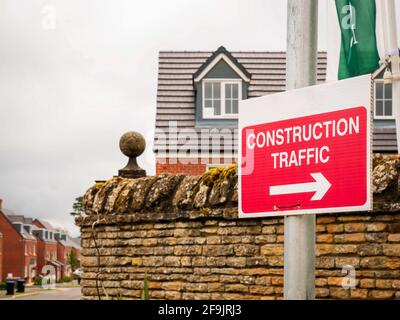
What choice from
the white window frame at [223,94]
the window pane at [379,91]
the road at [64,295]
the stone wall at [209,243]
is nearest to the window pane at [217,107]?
the white window frame at [223,94]

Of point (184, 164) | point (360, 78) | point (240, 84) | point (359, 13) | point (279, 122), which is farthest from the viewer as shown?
point (240, 84)

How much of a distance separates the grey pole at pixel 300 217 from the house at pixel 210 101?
21.4m

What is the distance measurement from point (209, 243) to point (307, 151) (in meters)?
5.52

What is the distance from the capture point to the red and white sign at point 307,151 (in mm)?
3201

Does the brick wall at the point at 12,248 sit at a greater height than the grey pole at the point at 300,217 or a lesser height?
lesser

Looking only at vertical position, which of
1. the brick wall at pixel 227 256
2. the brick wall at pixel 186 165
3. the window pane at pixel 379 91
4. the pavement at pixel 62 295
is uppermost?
the window pane at pixel 379 91

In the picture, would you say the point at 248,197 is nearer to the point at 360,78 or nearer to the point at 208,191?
the point at 360,78

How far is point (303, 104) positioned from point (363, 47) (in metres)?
5.47

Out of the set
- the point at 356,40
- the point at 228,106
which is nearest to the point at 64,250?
the point at 228,106

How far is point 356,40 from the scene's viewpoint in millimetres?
8625

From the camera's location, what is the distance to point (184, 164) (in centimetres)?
2523

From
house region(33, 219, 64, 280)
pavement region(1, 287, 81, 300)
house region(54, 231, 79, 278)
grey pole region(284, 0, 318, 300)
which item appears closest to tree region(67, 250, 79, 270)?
house region(33, 219, 64, 280)

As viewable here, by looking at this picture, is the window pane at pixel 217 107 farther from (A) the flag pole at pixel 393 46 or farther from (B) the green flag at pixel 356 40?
(B) the green flag at pixel 356 40
